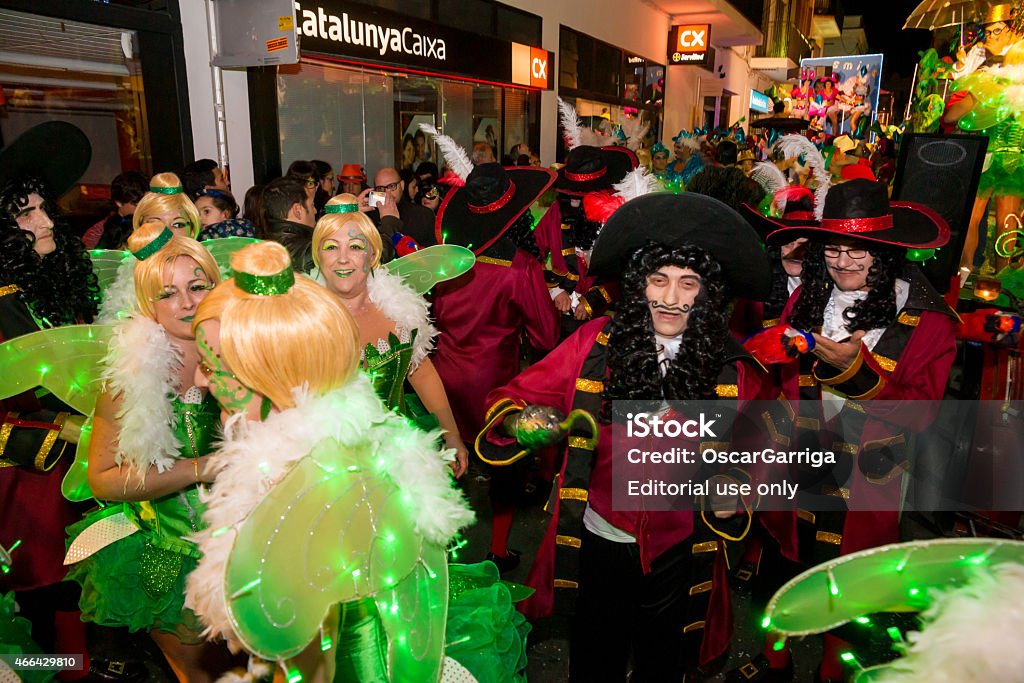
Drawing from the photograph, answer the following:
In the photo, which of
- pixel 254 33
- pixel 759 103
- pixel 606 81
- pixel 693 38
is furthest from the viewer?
pixel 759 103

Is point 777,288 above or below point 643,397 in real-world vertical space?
above

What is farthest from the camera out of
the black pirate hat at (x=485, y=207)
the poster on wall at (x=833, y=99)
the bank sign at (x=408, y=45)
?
the poster on wall at (x=833, y=99)

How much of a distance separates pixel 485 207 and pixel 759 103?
121 ft

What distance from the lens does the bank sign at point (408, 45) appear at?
24.6ft

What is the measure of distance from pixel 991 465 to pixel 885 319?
2.28 metres

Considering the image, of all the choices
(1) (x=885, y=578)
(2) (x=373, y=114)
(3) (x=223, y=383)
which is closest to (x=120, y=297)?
(3) (x=223, y=383)

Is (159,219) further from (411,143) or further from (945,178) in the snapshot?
(411,143)

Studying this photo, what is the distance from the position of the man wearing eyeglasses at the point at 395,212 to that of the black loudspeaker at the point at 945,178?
4276 mm

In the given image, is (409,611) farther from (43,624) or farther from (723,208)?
(43,624)

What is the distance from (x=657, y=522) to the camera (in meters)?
2.24

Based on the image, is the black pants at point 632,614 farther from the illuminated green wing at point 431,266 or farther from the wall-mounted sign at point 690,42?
the wall-mounted sign at point 690,42

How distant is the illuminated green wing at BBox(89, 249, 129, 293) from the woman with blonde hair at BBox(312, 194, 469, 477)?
1134 mm

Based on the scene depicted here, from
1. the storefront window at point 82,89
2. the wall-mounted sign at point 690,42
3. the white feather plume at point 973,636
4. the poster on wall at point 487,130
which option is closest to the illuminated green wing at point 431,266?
the white feather plume at point 973,636

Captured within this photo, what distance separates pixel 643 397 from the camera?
2.25 metres
